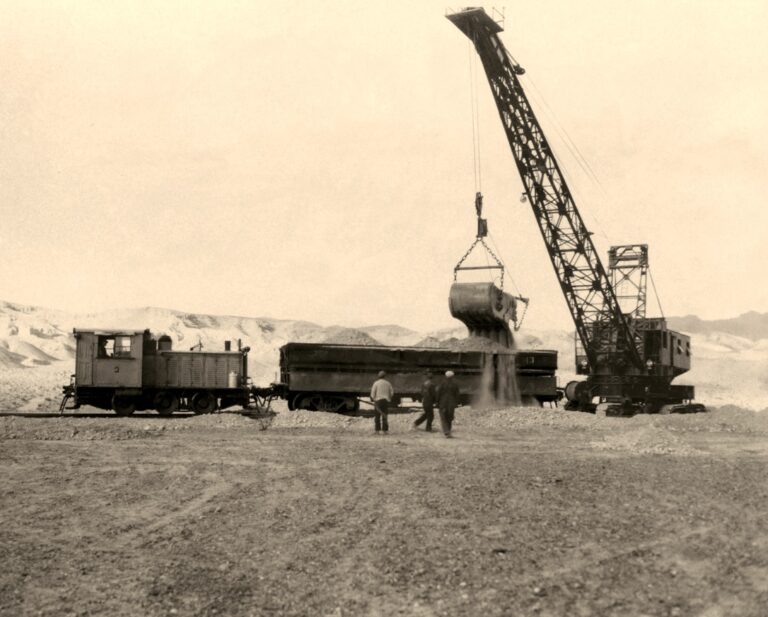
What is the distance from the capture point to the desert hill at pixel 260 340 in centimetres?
5894

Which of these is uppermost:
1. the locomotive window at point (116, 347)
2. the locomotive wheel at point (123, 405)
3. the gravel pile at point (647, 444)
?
the locomotive window at point (116, 347)

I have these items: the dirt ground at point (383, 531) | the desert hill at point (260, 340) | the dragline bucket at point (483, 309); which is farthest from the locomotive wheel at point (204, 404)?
the desert hill at point (260, 340)

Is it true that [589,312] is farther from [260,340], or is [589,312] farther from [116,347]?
[260,340]

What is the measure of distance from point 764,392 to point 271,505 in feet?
185

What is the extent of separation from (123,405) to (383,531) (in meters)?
15.0

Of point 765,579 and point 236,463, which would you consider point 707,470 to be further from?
point 236,463

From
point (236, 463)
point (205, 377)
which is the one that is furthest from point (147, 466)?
point (205, 377)

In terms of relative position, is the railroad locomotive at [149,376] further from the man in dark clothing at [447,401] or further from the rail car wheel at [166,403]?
the man in dark clothing at [447,401]

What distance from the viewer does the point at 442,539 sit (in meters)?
7.16

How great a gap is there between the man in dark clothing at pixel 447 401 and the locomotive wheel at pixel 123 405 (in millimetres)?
9088

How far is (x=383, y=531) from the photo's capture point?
750 cm

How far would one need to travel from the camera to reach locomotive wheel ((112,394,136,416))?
2070cm

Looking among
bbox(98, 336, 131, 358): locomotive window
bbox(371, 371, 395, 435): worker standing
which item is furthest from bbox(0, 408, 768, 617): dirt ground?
bbox(98, 336, 131, 358): locomotive window

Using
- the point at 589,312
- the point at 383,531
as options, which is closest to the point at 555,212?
the point at 589,312
